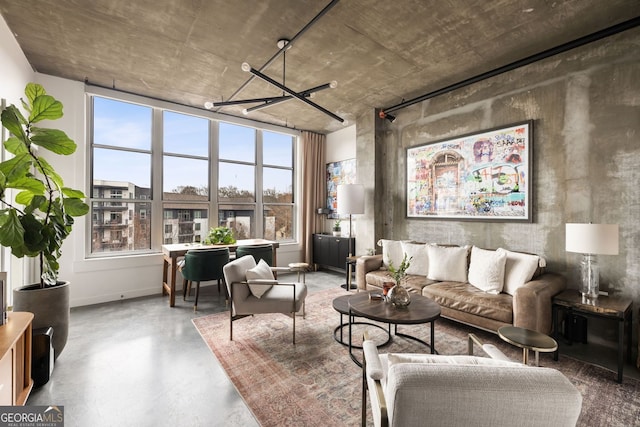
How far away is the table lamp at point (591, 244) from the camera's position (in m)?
2.42

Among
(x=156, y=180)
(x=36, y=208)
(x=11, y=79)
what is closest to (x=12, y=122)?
(x=36, y=208)

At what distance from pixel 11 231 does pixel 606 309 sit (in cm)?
463

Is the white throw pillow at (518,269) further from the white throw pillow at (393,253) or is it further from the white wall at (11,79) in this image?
the white wall at (11,79)

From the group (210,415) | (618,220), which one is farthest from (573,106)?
(210,415)

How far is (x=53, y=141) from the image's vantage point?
236 centimetres

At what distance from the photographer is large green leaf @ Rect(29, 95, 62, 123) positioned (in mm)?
2256

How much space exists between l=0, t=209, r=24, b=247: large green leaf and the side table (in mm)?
4453

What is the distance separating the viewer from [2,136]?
271cm

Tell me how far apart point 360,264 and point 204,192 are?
316 cm

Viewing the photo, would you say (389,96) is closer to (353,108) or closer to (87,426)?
(353,108)

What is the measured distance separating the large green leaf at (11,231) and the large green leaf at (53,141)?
61cm

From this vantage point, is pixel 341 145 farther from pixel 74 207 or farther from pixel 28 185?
pixel 28 185

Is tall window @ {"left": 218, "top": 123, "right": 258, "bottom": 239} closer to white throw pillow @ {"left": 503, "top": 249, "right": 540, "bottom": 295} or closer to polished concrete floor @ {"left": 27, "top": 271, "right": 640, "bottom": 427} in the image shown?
polished concrete floor @ {"left": 27, "top": 271, "right": 640, "bottom": 427}

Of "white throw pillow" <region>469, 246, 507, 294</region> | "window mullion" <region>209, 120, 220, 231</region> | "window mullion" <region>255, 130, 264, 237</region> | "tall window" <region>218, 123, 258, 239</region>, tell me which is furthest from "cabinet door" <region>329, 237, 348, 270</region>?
"white throw pillow" <region>469, 246, 507, 294</region>
